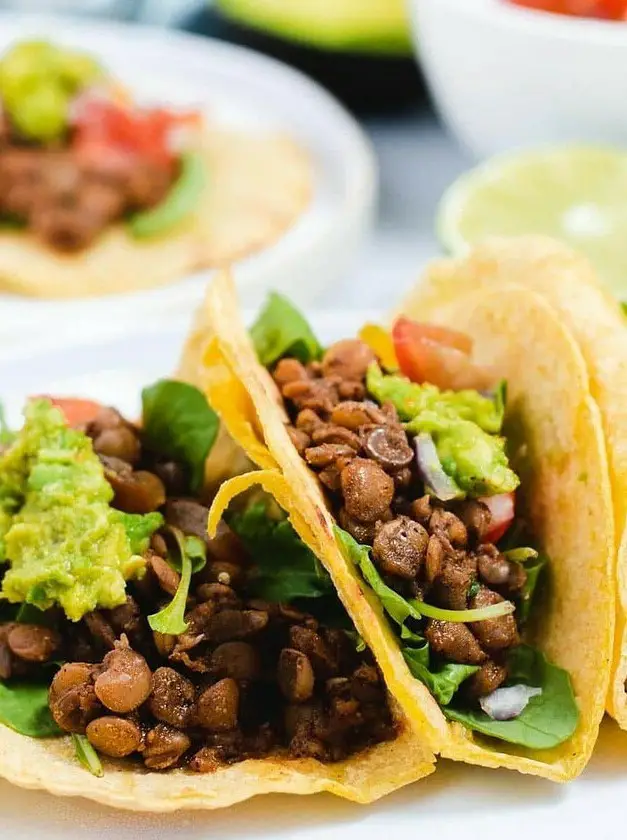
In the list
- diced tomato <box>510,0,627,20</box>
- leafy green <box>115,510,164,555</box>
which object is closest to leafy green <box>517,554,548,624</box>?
leafy green <box>115,510,164,555</box>

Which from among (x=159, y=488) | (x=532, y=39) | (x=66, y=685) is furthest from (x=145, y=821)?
(x=532, y=39)

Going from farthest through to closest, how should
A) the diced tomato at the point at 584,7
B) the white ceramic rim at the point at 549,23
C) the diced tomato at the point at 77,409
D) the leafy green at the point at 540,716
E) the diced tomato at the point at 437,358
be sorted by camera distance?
the diced tomato at the point at 584,7
the white ceramic rim at the point at 549,23
the diced tomato at the point at 77,409
the diced tomato at the point at 437,358
the leafy green at the point at 540,716

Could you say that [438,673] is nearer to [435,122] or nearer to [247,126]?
[247,126]

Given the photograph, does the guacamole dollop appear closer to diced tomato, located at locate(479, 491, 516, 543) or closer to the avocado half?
diced tomato, located at locate(479, 491, 516, 543)

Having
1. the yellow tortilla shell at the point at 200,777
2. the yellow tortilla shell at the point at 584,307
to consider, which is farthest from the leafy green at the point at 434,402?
the yellow tortilla shell at the point at 200,777

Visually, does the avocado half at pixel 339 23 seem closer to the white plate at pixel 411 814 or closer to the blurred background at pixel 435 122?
the blurred background at pixel 435 122

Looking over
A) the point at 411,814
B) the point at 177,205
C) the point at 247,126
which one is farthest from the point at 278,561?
the point at 247,126
